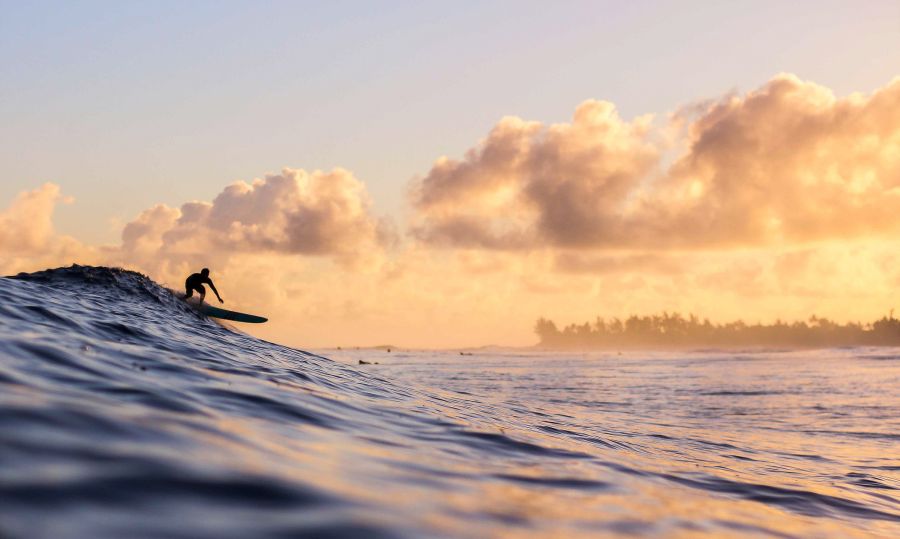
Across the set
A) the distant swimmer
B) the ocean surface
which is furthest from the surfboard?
the ocean surface

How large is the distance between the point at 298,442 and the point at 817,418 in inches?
697

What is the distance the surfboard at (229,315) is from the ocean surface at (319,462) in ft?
32.9

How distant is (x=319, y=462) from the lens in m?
4.58

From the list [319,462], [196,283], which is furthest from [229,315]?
[319,462]

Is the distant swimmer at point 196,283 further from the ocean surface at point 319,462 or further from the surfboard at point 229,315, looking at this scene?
the ocean surface at point 319,462

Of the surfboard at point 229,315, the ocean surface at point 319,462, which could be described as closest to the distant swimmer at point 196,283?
the surfboard at point 229,315

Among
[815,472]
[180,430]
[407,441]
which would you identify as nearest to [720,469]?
[815,472]

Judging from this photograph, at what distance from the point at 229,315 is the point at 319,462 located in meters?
20.8

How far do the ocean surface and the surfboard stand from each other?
32.9 feet

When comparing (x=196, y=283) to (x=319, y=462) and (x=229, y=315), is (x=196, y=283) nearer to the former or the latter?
(x=229, y=315)

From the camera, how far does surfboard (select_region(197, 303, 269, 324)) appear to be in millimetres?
23031

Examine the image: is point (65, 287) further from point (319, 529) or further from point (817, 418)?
point (817, 418)

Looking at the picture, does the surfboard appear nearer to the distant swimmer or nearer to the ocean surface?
the distant swimmer

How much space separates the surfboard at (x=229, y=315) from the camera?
75.6 feet
